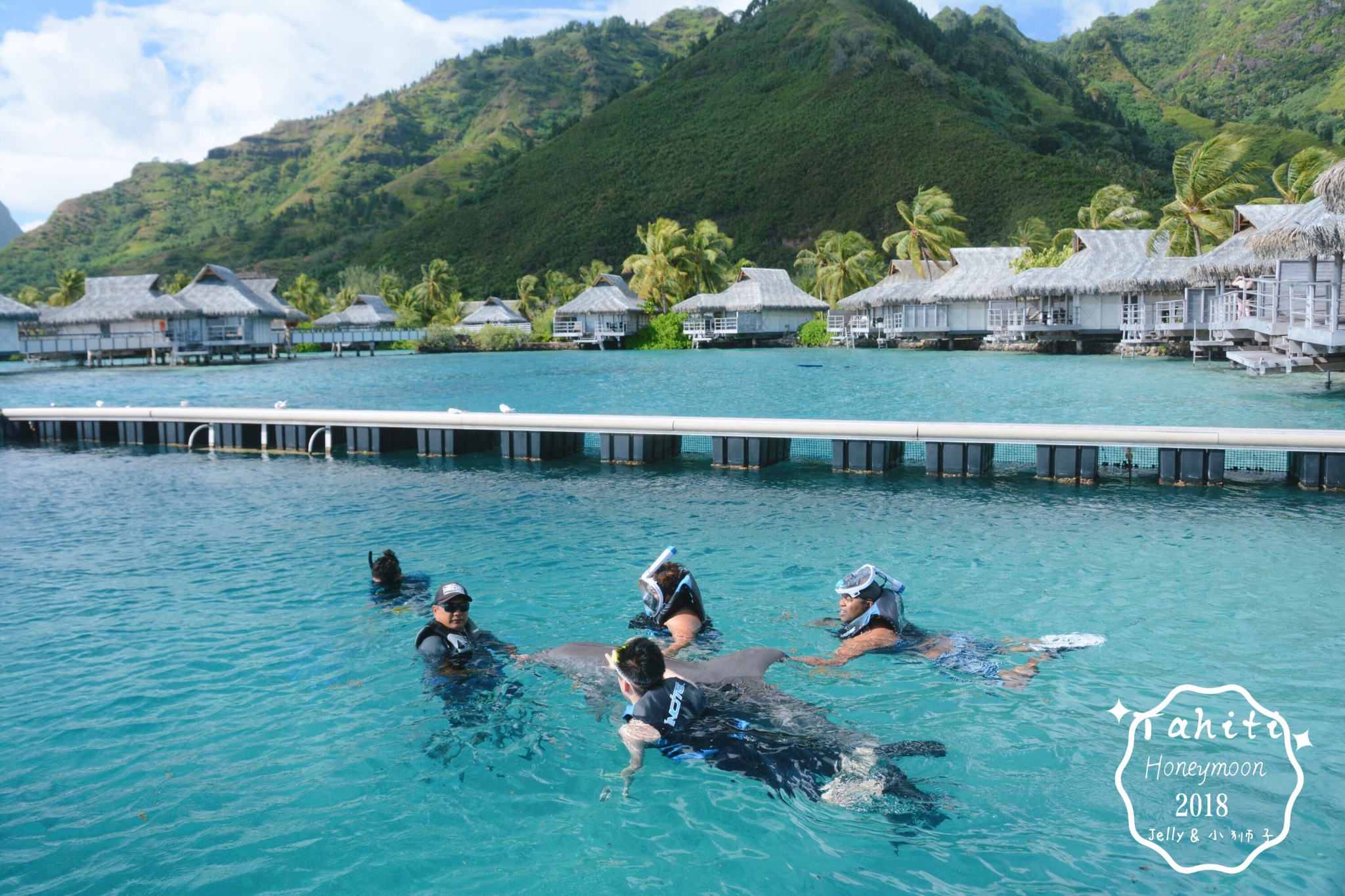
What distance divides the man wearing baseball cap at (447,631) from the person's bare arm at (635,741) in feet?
6.12

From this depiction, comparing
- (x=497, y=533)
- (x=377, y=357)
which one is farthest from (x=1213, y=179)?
(x=377, y=357)

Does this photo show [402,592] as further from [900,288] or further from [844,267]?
[844,267]

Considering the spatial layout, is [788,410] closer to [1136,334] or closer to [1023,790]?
[1023,790]

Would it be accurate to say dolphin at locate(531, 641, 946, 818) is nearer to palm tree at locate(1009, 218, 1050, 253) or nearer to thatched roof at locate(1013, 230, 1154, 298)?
thatched roof at locate(1013, 230, 1154, 298)

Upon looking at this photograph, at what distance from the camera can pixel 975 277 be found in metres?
50.7

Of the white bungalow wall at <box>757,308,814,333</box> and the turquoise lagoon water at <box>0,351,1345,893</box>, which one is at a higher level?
the white bungalow wall at <box>757,308,814,333</box>

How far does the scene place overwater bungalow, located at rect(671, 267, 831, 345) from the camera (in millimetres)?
62938

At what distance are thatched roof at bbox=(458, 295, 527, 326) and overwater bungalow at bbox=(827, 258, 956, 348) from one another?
2629 cm

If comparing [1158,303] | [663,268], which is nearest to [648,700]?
[1158,303]

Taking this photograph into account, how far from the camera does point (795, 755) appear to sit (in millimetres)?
5742

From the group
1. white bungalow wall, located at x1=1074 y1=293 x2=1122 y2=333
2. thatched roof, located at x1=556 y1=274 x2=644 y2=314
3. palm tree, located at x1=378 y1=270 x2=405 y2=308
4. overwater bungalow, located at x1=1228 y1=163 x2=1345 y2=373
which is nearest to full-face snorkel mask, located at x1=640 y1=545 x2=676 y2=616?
overwater bungalow, located at x1=1228 y1=163 x2=1345 y2=373

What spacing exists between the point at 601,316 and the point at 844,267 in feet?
56.2

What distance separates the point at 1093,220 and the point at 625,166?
82003 mm

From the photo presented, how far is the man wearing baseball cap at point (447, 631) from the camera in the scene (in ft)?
23.8
